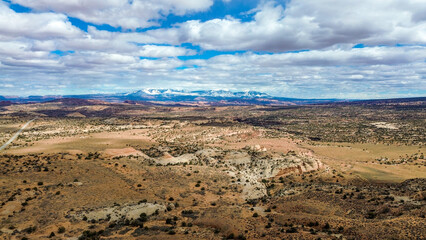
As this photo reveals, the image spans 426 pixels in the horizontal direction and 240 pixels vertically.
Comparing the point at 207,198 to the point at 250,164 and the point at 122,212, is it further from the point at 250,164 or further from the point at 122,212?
the point at 250,164

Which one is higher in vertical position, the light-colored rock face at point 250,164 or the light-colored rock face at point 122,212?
the light-colored rock face at point 122,212

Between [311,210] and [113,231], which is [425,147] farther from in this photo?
[113,231]

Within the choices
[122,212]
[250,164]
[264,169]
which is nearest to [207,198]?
[122,212]

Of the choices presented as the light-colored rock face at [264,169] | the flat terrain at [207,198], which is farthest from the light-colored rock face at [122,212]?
the light-colored rock face at [264,169]

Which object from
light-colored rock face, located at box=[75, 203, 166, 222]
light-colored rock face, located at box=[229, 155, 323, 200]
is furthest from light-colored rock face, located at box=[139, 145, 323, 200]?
light-colored rock face, located at box=[75, 203, 166, 222]

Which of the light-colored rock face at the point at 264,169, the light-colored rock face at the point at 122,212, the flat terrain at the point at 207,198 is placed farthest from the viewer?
the light-colored rock face at the point at 264,169

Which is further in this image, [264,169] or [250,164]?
[250,164]

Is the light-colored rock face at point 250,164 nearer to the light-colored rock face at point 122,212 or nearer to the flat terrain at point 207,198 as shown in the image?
the flat terrain at point 207,198

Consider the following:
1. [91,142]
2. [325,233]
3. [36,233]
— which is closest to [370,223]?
[325,233]

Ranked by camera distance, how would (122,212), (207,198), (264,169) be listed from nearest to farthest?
1. (122,212)
2. (207,198)
3. (264,169)
